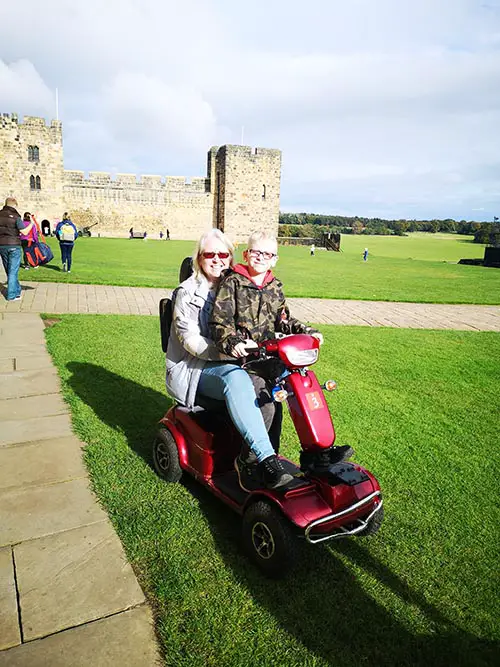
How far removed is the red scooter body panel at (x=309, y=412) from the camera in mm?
2469

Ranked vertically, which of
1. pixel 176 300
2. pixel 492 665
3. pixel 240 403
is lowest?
pixel 492 665

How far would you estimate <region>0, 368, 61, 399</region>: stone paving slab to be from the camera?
439cm

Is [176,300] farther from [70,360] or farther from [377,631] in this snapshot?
[70,360]

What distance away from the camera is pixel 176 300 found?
9.87 ft

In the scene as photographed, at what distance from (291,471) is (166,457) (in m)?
0.86

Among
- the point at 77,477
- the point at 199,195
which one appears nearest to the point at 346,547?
the point at 77,477

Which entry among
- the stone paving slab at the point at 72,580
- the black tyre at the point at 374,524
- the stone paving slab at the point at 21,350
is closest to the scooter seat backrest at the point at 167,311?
the stone paving slab at the point at 72,580

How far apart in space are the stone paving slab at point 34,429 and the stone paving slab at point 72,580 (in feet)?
4.15

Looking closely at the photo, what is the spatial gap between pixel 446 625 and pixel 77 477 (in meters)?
2.27

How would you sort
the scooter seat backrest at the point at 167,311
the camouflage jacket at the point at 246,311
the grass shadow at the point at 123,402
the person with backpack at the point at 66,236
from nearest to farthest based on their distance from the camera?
the camouflage jacket at the point at 246,311, the scooter seat backrest at the point at 167,311, the grass shadow at the point at 123,402, the person with backpack at the point at 66,236

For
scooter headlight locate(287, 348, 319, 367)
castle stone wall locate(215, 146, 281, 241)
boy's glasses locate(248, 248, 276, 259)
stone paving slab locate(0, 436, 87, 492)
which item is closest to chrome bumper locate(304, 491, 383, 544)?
scooter headlight locate(287, 348, 319, 367)

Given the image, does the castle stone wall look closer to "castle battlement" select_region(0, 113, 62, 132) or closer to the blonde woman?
"castle battlement" select_region(0, 113, 62, 132)

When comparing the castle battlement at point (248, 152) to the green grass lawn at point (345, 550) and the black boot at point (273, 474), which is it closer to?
the green grass lawn at point (345, 550)

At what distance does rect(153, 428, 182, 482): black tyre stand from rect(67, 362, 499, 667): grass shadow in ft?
0.84
